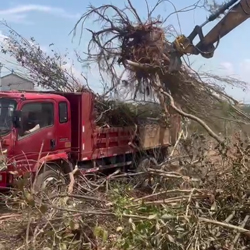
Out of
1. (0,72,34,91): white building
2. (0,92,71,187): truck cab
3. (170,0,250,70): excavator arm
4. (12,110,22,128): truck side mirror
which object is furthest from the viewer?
(0,72,34,91): white building

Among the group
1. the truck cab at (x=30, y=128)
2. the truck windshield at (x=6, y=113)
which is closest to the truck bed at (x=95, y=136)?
the truck cab at (x=30, y=128)

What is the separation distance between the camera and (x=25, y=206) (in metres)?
5.18

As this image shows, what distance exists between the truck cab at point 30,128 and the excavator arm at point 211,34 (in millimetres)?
2259

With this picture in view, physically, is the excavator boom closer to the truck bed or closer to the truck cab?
the truck bed

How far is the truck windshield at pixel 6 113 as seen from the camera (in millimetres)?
7664

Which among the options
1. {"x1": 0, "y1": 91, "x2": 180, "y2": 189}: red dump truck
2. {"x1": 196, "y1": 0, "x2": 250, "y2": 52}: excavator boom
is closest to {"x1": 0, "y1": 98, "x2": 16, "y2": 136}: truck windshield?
{"x1": 0, "y1": 91, "x2": 180, "y2": 189}: red dump truck

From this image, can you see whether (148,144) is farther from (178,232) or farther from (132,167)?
(178,232)

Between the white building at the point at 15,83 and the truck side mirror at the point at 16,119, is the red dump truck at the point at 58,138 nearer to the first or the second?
the truck side mirror at the point at 16,119

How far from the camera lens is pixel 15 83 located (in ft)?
36.4

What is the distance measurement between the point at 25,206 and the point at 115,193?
970 millimetres

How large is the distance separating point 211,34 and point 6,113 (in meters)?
4.05

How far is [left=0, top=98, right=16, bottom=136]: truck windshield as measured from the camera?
7.66 metres

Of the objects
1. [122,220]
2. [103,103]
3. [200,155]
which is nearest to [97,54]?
[103,103]

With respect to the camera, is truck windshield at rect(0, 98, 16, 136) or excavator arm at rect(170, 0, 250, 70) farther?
excavator arm at rect(170, 0, 250, 70)
